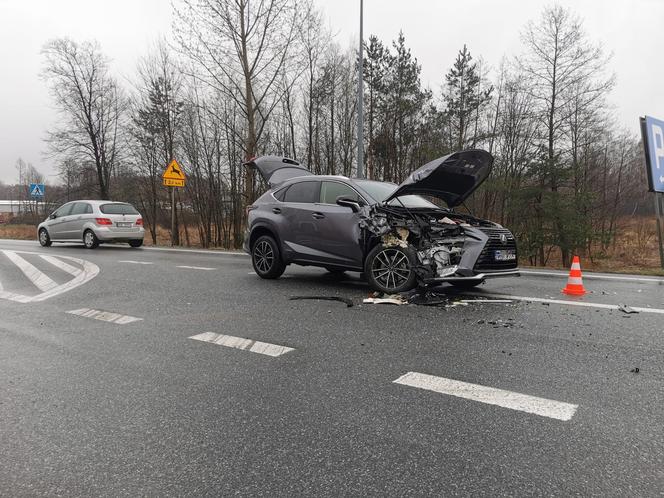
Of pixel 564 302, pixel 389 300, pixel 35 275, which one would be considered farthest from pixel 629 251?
pixel 35 275

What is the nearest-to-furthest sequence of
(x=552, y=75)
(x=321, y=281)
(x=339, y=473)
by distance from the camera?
(x=339, y=473), (x=321, y=281), (x=552, y=75)

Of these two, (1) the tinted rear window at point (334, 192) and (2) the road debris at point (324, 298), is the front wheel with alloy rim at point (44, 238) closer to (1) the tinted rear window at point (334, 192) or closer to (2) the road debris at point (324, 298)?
(1) the tinted rear window at point (334, 192)

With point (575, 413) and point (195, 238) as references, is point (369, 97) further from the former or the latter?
point (575, 413)

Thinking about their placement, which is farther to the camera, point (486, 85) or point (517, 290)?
point (486, 85)

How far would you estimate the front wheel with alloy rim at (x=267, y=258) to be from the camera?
8016 mm

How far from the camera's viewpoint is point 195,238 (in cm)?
4028

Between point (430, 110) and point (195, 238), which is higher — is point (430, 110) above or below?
above

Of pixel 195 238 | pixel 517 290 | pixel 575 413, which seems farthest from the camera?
pixel 195 238

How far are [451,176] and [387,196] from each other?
1.05 m

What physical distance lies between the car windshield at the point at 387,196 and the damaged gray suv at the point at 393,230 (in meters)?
0.02

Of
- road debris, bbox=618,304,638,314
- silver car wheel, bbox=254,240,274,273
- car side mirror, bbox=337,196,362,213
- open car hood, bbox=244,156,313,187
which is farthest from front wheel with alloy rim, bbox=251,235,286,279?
road debris, bbox=618,304,638,314

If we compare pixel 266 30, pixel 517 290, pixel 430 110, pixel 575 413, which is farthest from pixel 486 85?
pixel 575 413

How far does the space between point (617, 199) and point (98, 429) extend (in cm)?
3577

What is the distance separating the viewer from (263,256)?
27.1 feet
